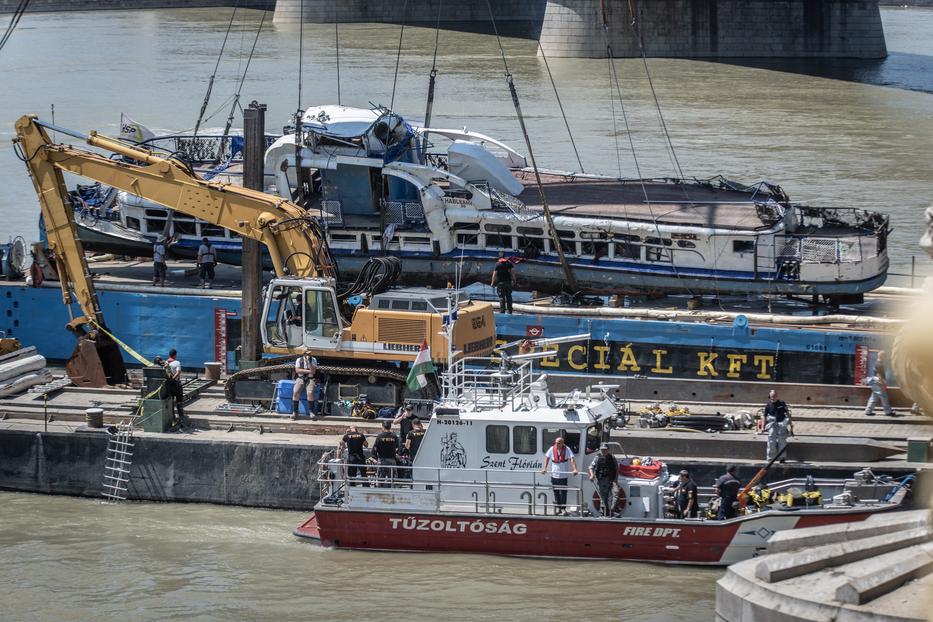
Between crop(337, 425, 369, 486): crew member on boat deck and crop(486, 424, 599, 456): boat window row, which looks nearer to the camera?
crop(486, 424, 599, 456): boat window row

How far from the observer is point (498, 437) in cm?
1984

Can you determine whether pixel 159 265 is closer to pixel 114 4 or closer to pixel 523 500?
pixel 523 500

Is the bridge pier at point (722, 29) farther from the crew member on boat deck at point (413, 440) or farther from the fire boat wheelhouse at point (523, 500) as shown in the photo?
the fire boat wheelhouse at point (523, 500)

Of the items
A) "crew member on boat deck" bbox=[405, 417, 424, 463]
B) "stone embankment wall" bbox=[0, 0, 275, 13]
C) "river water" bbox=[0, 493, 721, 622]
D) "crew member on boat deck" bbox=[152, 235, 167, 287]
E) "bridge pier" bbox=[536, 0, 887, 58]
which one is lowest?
"river water" bbox=[0, 493, 721, 622]

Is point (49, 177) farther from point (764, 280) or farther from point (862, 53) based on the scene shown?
point (862, 53)

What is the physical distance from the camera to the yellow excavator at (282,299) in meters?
23.8

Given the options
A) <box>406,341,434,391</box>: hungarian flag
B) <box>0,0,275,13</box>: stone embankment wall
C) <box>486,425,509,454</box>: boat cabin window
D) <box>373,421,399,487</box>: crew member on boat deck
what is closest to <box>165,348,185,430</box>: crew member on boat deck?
<box>406,341,434,391</box>: hungarian flag

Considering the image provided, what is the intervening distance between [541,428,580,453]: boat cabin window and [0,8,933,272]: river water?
21.8m

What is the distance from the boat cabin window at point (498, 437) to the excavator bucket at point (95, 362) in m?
9.94

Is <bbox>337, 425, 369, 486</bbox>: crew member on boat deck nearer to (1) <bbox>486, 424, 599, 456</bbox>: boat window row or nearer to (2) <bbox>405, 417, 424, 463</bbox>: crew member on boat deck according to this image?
(2) <bbox>405, 417, 424, 463</bbox>: crew member on boat deck

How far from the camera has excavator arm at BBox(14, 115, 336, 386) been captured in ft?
84.2

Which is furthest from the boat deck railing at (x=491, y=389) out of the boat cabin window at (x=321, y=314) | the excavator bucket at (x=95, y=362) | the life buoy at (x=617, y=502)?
the excavator bucket at (x=95, y=362)

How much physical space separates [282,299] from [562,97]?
152 feet

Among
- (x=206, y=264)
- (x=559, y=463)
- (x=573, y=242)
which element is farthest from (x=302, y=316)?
(x=573, y=242)
